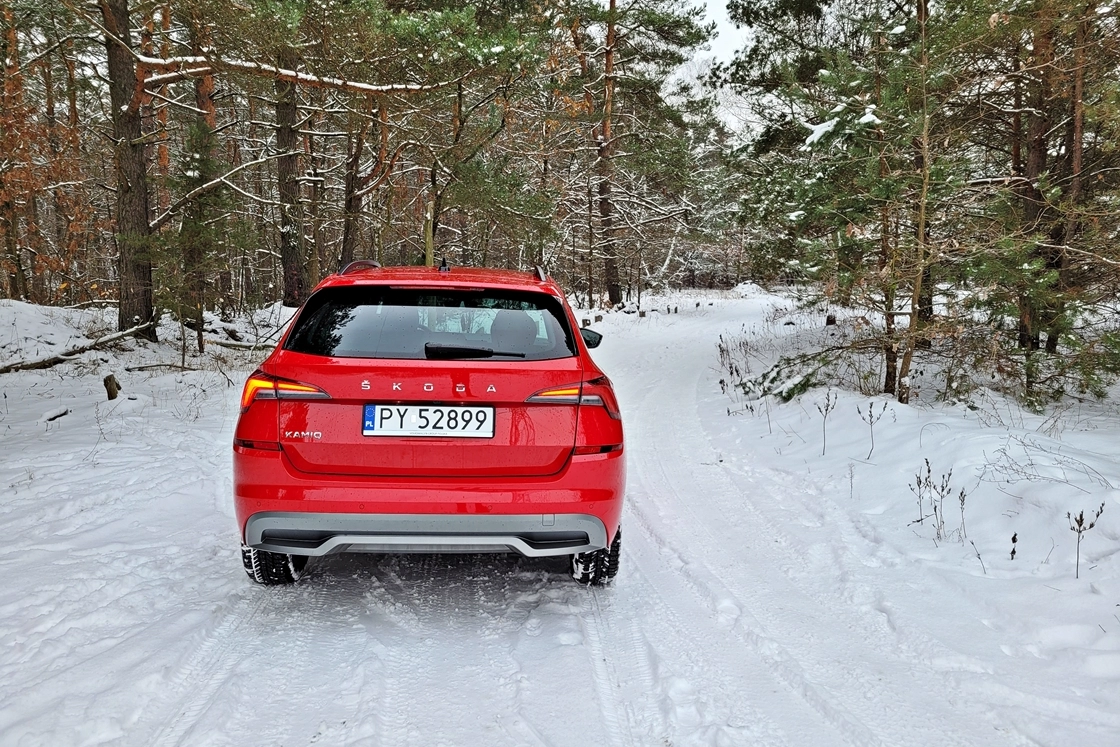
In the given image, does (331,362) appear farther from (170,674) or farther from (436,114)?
(436,114)

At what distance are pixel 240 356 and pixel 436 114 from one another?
6.27 meters

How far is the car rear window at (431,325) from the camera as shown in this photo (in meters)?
3.02

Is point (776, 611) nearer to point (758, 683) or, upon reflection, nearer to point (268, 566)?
point (758, 683)

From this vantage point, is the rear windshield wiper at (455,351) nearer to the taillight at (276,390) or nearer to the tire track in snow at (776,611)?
the taillight at (276,390)

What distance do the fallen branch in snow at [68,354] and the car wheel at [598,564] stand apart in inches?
400

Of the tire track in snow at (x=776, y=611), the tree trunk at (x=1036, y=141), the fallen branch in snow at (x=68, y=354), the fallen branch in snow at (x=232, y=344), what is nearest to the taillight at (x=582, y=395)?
the tire track in snow at (x=776, y=611)

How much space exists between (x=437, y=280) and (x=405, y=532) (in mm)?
1311

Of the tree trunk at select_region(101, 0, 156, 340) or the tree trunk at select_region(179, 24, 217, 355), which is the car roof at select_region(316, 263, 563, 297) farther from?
the tree trunk at select_region(101, 0, 156, 340)

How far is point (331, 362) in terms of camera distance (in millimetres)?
2916

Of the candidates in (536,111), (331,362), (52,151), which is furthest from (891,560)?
(52,151)

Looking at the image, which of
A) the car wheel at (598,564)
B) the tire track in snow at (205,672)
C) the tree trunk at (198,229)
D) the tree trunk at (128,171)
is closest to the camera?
the tire track in snow at (205,672)

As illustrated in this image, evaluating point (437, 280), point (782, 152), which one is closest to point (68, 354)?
point (437, 280)

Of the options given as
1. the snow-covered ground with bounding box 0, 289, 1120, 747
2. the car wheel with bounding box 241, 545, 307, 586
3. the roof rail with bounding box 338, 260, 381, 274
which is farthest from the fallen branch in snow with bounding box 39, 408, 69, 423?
the car wheel with bounding box 241, 545, 307, 586

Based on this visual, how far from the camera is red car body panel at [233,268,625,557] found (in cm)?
285
